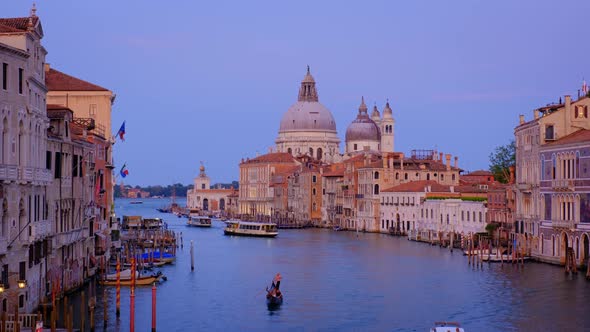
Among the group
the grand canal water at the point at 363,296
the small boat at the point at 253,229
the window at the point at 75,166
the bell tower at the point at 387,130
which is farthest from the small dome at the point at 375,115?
the window at the point at 75,166

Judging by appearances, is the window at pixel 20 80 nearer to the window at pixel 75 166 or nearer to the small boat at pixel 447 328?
the window at pixel 75 166

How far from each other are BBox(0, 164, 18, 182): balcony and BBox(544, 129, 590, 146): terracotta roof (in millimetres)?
19245

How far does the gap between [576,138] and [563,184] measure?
4.91 ft

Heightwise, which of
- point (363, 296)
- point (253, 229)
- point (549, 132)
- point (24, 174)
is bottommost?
point (363, 296)

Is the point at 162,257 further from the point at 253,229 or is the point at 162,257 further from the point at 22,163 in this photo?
the point at 253,229

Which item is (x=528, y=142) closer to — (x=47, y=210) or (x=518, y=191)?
(x=518, y=191)

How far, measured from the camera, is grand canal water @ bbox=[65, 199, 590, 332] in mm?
24828

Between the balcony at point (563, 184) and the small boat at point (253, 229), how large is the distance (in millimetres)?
32759

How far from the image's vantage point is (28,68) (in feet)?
67.4

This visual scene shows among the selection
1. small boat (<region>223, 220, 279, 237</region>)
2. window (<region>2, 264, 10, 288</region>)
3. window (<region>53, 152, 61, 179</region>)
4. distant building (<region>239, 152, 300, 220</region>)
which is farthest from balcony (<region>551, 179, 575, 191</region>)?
distant building (<region>239, 152, 300, 220</region>)

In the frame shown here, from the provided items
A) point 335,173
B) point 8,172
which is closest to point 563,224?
point 8,172

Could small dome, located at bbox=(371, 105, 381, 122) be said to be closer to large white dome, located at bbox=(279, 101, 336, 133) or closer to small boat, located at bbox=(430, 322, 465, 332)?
large white dome, located at bbox=(279, 101, 336, 133)

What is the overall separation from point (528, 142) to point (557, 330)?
17.0 metres

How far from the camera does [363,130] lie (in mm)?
103750
